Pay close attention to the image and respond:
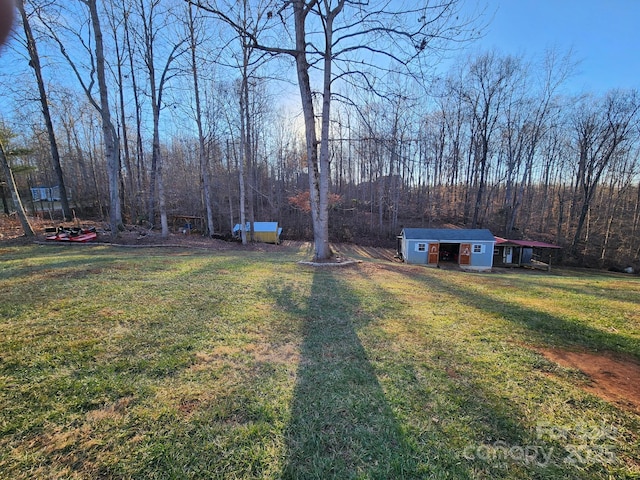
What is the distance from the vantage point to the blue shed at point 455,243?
18.0 meters

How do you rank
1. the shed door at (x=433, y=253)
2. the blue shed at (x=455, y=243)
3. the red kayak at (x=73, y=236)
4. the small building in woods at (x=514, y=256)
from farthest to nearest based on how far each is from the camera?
1. the small building in woods at (x=514, y=256)
2. the shed door at (x=433, y=253)
3. the blue shed at (x=455, y=243)
4. the red kayak at (x=73, y=236)

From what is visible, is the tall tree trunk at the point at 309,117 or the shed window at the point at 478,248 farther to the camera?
the shed window at the point at 478,248

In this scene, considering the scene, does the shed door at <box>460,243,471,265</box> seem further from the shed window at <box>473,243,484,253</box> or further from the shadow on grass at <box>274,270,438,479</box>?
the shadow on grass at <box>274,270,438,479</box>

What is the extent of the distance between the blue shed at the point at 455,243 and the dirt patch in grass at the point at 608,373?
15.5m

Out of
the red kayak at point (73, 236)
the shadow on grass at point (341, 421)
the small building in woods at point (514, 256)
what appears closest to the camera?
the shadow on grass at point (341, 421)

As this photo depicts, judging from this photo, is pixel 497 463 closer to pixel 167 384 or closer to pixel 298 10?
pixel 167 384

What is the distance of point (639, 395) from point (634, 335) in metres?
2.01

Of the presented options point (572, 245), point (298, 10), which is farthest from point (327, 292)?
point (572, 245)

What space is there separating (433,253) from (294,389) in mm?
17875

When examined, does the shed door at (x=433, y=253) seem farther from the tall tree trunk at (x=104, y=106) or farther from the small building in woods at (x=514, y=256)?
the tall tree trunk at (x=104, y=106)

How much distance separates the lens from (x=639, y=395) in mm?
2357

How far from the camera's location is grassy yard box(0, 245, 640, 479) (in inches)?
65.2

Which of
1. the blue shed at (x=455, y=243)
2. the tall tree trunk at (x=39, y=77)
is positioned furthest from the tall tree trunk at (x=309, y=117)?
the blue shed at (x=455, y=243)

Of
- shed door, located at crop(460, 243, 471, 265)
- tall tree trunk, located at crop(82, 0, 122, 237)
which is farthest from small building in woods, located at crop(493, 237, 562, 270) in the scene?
tall tree trunk, located at crop(82, 0, 122, 237)
